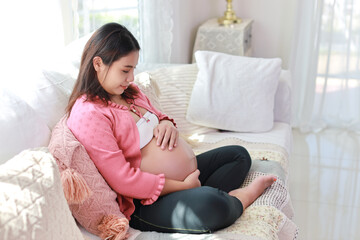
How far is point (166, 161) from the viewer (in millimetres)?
1601

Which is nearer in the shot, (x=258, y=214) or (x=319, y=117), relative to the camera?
(x=258, y=214)

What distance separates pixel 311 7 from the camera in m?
3.30

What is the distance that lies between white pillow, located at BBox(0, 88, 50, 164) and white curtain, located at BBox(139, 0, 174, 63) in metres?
1.60

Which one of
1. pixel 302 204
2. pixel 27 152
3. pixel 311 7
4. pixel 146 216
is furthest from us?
pixel 311 7

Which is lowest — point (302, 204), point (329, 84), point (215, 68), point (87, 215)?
point (302, 204)

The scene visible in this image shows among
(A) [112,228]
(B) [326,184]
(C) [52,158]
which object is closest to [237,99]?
(B) [326,184]

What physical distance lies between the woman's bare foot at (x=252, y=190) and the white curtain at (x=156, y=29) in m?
1.48

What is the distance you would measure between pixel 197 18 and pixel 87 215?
2.59 meters

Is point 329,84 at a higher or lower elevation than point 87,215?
lower

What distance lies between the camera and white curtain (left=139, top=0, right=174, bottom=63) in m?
2.90

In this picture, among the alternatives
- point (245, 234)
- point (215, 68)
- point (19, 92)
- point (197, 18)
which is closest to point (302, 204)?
point (215, 68)

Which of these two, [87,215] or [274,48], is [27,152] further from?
[274,48]

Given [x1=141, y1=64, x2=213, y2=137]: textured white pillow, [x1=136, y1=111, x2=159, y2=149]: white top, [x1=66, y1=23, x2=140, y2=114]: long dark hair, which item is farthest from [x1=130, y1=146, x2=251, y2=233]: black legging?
[x1=141, y1=64, x2=213, y2=137]: textured white pillow

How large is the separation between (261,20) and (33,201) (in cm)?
315
